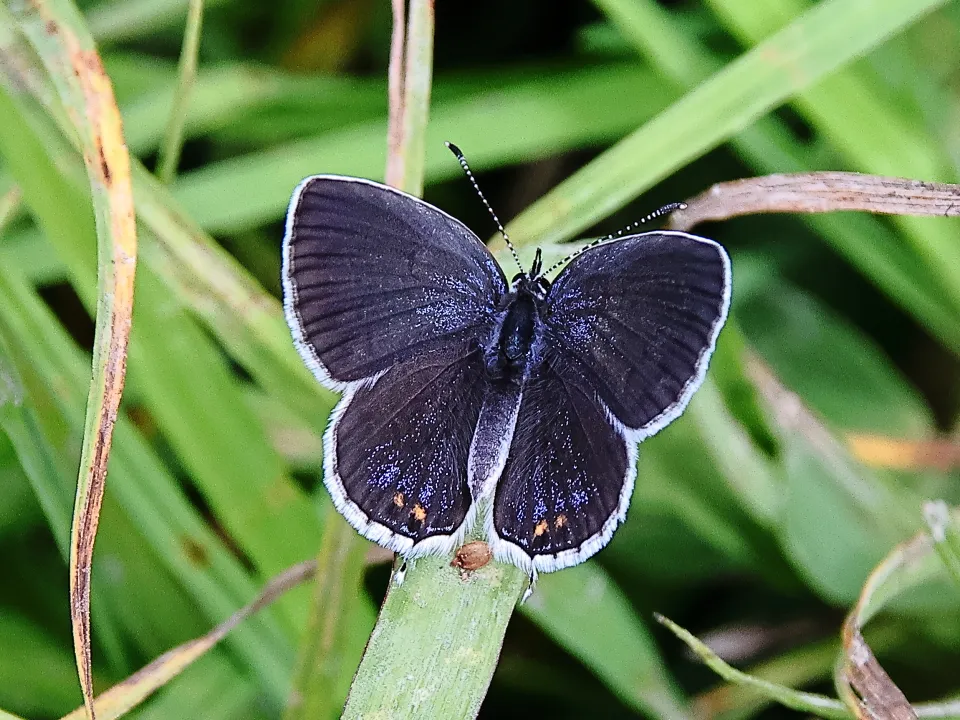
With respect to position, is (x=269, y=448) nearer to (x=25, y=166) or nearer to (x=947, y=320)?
(x=25, y=166)

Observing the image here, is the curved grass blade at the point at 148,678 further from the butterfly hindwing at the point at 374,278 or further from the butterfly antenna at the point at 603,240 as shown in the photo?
the butterfly antenna at the point at 603,240

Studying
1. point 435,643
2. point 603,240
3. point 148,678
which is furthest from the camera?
point 603,240

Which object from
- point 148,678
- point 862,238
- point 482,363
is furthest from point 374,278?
point 862,238

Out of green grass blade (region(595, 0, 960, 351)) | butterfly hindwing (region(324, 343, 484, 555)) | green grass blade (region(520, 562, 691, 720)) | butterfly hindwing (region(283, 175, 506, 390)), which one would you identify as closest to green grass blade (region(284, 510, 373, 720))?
butterfly hindwing (region(324, 343, 484, 555))

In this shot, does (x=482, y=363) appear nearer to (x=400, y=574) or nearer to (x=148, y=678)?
(x=400, y=574)

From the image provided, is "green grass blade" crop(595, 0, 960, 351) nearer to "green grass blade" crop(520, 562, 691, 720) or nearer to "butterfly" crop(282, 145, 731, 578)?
"butterfly" crop(282, 145, 731, 578)

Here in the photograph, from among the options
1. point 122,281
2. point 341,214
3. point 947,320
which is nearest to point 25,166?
point 122,281

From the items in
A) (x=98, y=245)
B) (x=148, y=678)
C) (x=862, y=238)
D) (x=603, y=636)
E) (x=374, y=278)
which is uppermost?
(x=98, y=245)

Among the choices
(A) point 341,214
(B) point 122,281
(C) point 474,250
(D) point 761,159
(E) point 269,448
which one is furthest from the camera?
(D) point 761,159
